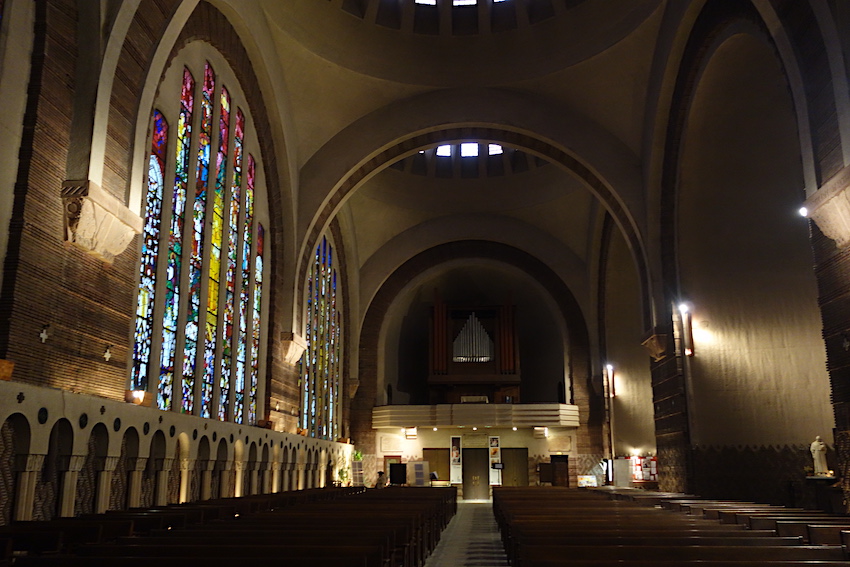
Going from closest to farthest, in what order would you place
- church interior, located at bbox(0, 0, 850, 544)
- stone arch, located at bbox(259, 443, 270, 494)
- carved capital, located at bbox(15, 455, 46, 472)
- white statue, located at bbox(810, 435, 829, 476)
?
carved capital, located at bbox(15, 455, 46, 472) < church interior, located at bbox(0, 0, 850, 544) < white statue, located at bbox(810, 435, 829, 476) < stone arch, located at bbox(259, 443, 270, 494)

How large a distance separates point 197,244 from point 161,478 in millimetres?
3937

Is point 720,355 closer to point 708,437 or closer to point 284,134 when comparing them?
point 708,437

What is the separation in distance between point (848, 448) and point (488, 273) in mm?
19980

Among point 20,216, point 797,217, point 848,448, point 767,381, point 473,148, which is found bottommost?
point 848,448

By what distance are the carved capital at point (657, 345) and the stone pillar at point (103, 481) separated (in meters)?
10.6

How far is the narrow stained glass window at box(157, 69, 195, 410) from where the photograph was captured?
35.7 feet

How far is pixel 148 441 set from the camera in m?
9.34

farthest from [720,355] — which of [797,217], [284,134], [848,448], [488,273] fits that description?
[488,273]

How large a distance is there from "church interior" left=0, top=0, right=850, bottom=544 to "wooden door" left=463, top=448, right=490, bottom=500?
3.23 m

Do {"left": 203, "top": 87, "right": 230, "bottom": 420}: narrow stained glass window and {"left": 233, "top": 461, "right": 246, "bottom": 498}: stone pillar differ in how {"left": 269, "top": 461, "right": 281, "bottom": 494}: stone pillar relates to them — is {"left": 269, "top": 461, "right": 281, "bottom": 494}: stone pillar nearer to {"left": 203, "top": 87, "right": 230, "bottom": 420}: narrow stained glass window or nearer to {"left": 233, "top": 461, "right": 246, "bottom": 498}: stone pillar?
{"left": 233, "top": 461, "right": 246, "bottom": 498}: stone pillar

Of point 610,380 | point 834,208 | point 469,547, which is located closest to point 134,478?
point 469,547

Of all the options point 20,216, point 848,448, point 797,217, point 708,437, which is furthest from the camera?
point 708,437

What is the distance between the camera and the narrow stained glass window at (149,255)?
10.0 m

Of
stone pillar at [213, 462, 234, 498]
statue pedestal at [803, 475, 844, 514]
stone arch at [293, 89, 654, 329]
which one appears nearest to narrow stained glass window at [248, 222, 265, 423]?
stone arch at [293, 89, 654, 329]
